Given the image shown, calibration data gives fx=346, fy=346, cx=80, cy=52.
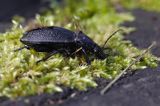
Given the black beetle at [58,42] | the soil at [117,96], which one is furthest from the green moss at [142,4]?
the black beetle at [58,42]

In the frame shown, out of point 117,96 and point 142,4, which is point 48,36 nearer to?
point 117,96

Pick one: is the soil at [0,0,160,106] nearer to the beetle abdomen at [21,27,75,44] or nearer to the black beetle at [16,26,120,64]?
the black beetle at [16,26,120,64]

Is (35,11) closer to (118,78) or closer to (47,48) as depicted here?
(47,48)

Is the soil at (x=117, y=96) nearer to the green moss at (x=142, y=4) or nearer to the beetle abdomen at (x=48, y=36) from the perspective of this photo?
the beetle abdomen at (x=48, y=36)

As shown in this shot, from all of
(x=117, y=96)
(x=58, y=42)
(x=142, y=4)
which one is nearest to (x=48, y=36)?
(x=58, y=42)

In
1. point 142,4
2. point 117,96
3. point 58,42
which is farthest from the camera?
point 142,4

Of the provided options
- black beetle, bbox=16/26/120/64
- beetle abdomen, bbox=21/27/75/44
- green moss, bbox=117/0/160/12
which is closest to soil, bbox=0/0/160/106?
black beetle, bbox=16/26/120/64

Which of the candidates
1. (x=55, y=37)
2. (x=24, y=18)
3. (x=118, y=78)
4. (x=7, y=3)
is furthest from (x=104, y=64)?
(x=7, y=3)
